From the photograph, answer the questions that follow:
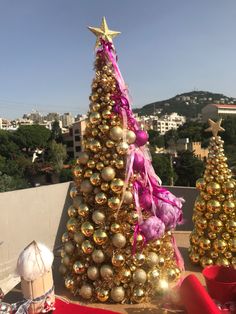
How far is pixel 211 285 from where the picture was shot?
3.78 metres

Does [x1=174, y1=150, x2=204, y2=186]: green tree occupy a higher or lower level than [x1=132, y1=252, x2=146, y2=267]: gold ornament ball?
lower

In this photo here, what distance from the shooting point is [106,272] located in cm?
396

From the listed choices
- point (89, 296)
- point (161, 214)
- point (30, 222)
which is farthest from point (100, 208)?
point (30, 222)

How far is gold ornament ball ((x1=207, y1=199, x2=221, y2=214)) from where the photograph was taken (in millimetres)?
4820

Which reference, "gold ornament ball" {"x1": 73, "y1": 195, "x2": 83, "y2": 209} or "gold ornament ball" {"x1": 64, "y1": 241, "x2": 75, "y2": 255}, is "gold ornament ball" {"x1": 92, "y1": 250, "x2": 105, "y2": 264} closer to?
"gold ornament ball" {"x1": 64, "y1": 241, "x2": 75, "y2": 255}

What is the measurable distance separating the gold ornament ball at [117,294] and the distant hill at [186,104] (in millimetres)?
135145

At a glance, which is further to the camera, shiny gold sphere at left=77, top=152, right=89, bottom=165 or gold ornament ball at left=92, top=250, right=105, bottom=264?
shiny gold sphere at left=77, top=152, right=89, bottom=165

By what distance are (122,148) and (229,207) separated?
1818 millimetres

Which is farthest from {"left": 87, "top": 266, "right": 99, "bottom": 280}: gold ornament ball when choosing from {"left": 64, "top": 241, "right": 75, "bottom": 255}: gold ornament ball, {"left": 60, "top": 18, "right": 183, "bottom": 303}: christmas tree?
{"left": 64, "top": 241, "right": 75, "bottom": 255}: gold ornament ball

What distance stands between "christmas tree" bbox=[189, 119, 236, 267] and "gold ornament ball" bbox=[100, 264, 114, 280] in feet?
5.00

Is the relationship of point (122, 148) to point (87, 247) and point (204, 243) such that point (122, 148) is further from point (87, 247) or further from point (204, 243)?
point (204, 243)

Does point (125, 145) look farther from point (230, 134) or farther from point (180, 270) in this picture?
point (230, 134)

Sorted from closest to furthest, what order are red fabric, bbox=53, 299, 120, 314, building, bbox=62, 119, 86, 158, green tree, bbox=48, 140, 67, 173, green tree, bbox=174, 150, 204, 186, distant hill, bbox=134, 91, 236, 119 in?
1. red fabric, bbox=53, 299, 120, 314
2. green tree, bbox=174, 150, 204, 186
3. green tree, bbox=48, 140, 67, 173
4. building, bbox=62, 119, 86, 158
5. distant hill, bbox=134, 91, 236, 119

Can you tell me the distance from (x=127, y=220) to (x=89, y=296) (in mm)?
975
